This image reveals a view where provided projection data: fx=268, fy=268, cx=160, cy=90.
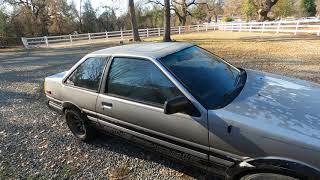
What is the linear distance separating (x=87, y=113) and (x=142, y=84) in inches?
48.9

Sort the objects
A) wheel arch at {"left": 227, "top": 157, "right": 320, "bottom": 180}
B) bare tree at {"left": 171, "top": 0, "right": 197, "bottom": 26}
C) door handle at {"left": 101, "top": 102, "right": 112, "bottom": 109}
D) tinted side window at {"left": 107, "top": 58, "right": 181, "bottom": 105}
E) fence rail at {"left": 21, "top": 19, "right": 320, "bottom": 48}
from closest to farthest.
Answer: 1. wheel arch at {"left": 227, "top": 157, "right": 320, "bottom": 180}
2. tinted side window at {"left": 107, "top": 58, "right": 181, "bottom": 105}
3. door handle at {"left": 101, "top": 102, "right": 112, "bottom": 109}
4. fence rail at {"left": 21, "top": 19, "right": 320, "bottom": 48}
5. bare tree at {"left": 171, "top": 0, "right": 197, "bottom": 26}

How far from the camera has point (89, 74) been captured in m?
3.97

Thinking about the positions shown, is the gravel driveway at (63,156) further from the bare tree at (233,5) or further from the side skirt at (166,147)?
the bare tree at (233,5)

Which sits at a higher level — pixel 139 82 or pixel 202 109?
pixel 139 82

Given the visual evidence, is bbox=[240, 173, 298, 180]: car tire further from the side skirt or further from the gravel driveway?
the gravel driveway

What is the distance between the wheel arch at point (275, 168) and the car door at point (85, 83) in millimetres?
2150

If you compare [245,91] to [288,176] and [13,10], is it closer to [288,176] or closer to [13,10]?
[288,176]

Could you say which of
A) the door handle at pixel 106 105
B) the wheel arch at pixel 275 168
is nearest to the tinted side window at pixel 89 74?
the door handle at pixel 106 105

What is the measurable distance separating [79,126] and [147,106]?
1899 mm

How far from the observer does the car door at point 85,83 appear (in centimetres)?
381

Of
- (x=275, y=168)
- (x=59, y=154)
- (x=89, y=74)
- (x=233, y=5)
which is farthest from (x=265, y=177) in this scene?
(x=233, y=5)

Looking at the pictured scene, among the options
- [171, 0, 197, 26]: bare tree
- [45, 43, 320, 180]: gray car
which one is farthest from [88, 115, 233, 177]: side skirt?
[171, 0, 197, 26]: bare tree

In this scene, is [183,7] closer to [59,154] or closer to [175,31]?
[175,31]

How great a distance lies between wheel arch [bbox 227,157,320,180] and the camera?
7.07ft
